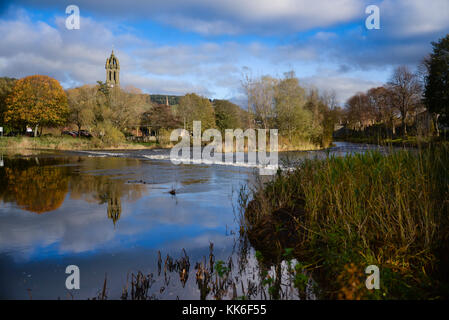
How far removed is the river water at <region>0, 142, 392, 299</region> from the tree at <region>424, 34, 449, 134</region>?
33795mm

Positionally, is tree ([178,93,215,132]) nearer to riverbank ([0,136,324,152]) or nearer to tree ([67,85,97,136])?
riverbank ([0,136,324,152])

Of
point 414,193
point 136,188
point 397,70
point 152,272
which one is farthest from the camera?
point 397,70

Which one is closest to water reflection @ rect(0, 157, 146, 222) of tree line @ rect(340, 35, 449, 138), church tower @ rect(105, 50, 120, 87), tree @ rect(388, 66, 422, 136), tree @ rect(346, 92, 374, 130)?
tree line @ rect(340, 35, 449, 138)

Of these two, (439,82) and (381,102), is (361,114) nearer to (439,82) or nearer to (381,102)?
(381,102)

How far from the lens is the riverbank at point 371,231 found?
4.16 meters

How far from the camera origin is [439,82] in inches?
1452

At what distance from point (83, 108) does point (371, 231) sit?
159ft

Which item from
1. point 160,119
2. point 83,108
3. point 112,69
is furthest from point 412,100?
point 112,69

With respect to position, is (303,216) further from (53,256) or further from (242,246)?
(53,256)

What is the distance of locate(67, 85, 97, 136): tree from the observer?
4403 cm

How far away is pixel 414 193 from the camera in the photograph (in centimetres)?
535

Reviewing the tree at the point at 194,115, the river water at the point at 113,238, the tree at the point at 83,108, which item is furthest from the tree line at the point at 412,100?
the tree at the point at 83,108
